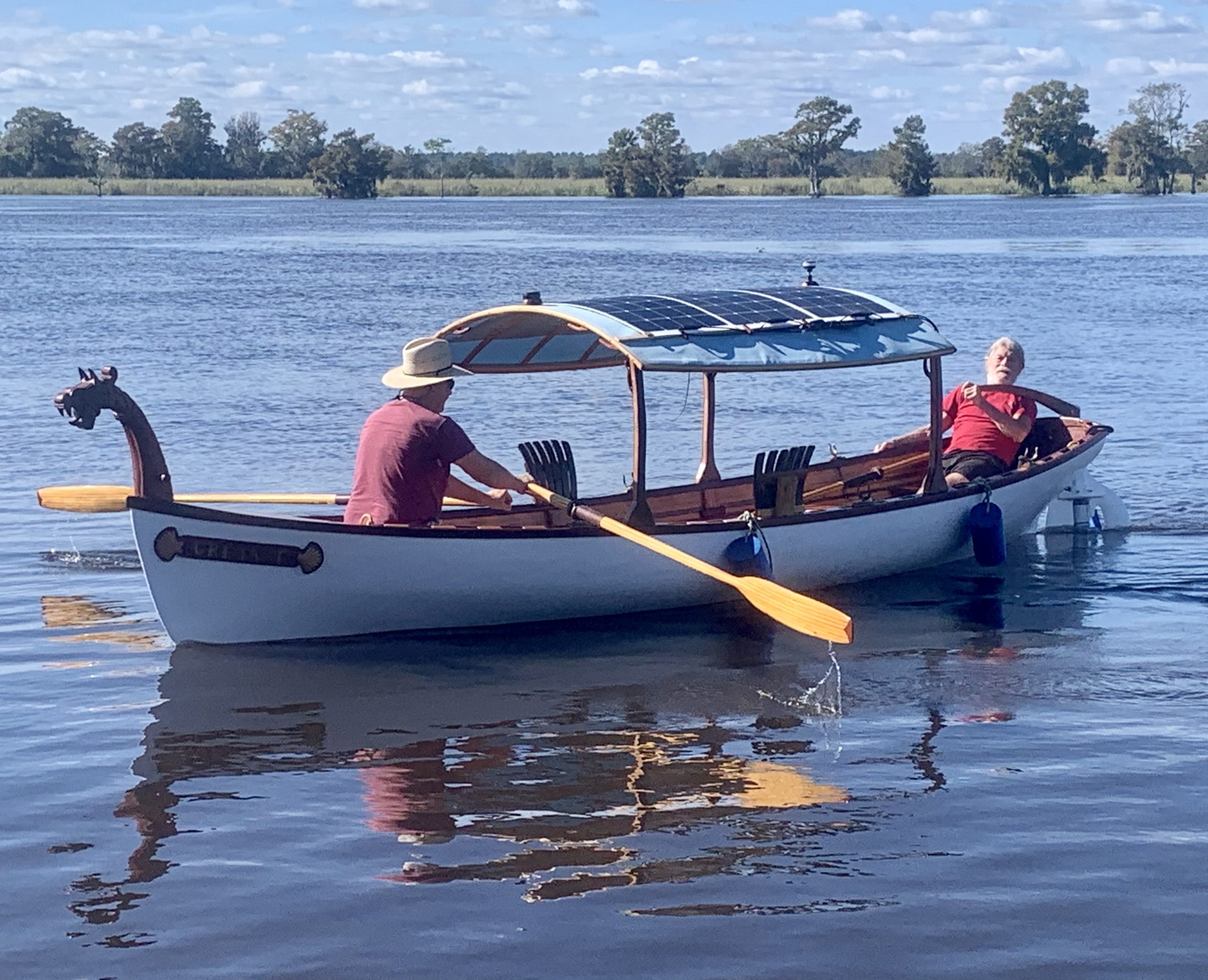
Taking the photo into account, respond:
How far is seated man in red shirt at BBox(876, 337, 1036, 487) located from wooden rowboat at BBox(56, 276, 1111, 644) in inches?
9.3

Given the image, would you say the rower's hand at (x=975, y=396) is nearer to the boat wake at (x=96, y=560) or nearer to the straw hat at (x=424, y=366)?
the straw hat at (x=424, y=366)

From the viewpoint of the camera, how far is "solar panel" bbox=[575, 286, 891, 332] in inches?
444

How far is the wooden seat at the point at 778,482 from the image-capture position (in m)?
11.6

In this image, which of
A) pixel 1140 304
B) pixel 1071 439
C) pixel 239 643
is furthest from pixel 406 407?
pixel 1140 304

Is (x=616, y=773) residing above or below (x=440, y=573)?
below

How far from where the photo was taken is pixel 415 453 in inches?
405

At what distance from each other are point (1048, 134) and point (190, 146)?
82513 millimetres

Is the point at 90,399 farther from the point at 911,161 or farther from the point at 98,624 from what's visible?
the point at 911,161

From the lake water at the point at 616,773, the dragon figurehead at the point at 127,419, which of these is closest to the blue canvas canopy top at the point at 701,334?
the lake water at the point at 616,773

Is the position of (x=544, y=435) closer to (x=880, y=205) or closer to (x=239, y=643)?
(x=239, y=643)

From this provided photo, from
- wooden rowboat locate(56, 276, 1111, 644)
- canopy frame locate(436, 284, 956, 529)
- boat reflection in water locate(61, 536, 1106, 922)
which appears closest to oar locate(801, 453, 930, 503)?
wooden rowboat locate(56, 276, 1111, 644)

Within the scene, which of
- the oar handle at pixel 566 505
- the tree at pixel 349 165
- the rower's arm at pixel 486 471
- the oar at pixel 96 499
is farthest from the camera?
the tree at pixel 349 165

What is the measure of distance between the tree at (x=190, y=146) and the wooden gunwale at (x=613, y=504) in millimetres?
169865

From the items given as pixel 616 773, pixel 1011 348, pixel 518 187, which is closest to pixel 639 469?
pixel 616 773
